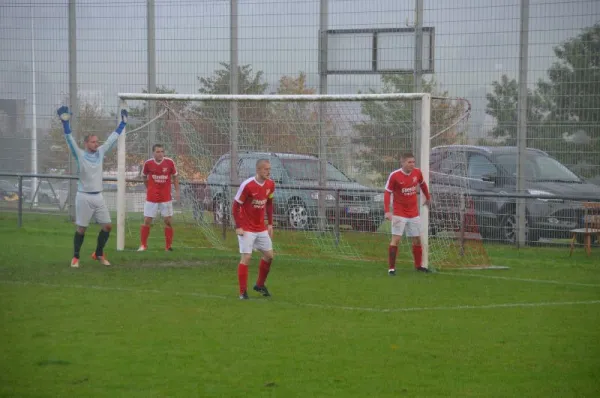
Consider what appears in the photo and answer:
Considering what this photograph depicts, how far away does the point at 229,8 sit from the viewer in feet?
69.3

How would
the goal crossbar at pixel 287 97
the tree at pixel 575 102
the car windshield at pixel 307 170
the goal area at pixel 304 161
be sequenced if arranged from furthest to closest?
the car windshield at pixel 307 170 → the tree at pixel 575 102 → the goal area at pixel 304 161 → the goal crossbar at pixel 287 97

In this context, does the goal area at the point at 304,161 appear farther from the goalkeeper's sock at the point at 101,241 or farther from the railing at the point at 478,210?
the goalkeeper's sock at the point at 101,241

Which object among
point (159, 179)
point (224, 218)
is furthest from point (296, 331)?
point (224, 218)

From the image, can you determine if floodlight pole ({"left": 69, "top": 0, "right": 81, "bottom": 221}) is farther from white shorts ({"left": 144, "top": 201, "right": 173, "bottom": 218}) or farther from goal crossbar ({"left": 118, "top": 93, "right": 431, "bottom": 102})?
white shorts ({"left": 144, "top": 201, "right": 173, "bottom": 218})

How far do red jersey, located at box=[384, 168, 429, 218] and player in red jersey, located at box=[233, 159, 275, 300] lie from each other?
312cm

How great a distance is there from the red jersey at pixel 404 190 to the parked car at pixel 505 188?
1.56m

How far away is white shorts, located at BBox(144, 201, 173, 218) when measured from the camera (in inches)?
703

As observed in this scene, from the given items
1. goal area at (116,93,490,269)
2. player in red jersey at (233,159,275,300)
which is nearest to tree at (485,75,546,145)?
goal area at (116,93,490,269)

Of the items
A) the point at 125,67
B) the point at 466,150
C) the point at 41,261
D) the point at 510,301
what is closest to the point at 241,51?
the point at 125,67

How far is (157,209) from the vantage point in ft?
59.0

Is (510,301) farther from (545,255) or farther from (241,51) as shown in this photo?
(241,51)

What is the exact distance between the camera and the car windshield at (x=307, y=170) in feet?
59.3

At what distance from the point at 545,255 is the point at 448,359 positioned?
9.29 m

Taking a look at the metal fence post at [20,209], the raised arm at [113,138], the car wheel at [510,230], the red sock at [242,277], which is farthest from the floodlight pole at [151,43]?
the red sock at [242,277]
